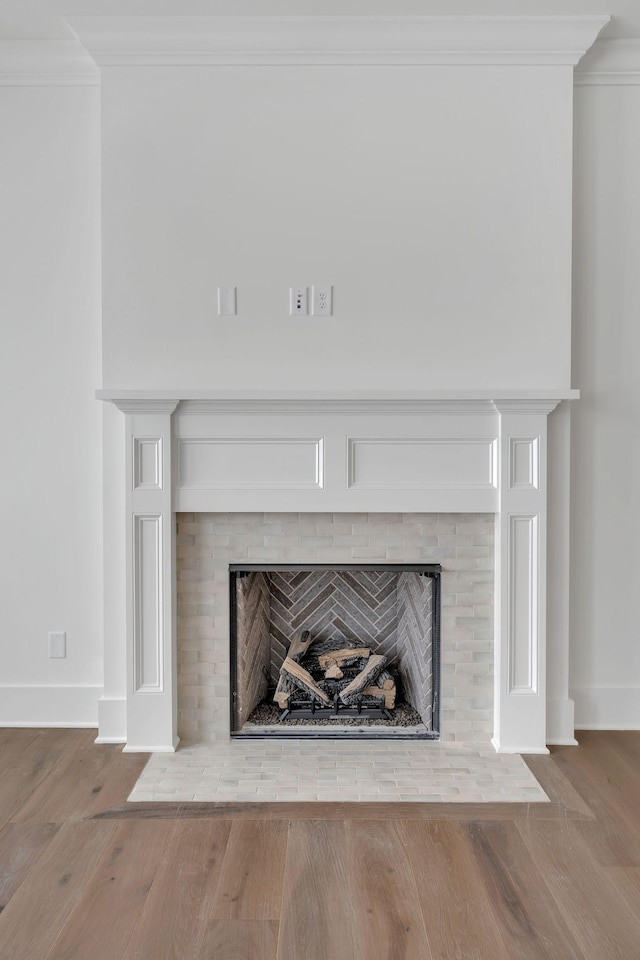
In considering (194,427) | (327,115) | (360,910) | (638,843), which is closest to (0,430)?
(194,427)

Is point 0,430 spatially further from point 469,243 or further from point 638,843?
point 638,843

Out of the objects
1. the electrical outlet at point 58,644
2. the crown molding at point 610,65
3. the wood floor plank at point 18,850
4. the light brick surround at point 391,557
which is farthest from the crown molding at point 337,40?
the wood floor plank at point 18,850

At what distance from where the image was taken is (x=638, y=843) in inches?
86.8

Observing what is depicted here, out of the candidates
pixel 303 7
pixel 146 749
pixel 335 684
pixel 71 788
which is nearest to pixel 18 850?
pixel 71 788

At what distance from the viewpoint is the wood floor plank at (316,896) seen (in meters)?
1.76

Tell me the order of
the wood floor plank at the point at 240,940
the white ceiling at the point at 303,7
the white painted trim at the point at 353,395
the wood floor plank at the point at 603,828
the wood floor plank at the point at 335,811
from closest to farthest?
the wood floor plank at the point at 240,940, the wood floor plank at the point at 603,828, the wood floor plank at the point at 335,811, the white ceiling at the point at 303,7, the white painted trim at the point at 353,395

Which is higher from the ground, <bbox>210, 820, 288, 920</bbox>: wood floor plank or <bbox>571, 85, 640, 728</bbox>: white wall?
<bbox>571, 85, 640, 728</bbox>: white wall

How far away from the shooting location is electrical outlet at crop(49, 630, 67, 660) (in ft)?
10.0

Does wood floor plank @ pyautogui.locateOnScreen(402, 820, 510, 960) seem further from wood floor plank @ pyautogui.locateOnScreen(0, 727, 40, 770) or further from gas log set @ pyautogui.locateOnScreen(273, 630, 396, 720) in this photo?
wood floor plank @ pyautogui.locateOnScreen(0, 727, 40, 770)

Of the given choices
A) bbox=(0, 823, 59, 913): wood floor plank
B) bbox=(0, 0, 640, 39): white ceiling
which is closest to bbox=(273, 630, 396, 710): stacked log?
bbox=(0, 823, 59, 913): wood floor plank

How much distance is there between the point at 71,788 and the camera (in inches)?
99.9

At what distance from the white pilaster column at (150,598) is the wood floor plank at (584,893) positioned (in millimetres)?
1354

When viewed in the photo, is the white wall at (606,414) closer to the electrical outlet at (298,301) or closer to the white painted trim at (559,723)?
the white painted trim at (559,723)

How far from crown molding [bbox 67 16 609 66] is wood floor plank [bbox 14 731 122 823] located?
8.48ft
